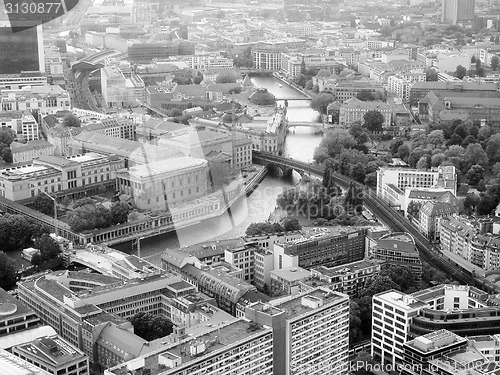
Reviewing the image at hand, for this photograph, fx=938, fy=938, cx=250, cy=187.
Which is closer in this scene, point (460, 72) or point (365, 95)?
point (365, 95)

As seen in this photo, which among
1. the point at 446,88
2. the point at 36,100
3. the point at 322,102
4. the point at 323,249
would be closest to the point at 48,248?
the point at 323,249

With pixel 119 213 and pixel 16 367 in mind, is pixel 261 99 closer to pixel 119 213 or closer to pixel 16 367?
pixel 119 213

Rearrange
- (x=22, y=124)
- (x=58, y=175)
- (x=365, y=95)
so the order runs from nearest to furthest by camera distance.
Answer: (x=58, y=175) < (x=22, y=124) < (x=365, y=95)

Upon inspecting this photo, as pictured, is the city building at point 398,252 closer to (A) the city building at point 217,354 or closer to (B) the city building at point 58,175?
(A) the city building at point 217,354

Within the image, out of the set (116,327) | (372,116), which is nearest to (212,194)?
(116,327)

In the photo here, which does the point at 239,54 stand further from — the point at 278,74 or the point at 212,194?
the point at 212,194

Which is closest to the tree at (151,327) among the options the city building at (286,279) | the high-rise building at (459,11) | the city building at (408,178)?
the city building at (286,279)

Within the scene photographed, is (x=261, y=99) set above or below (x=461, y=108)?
above
